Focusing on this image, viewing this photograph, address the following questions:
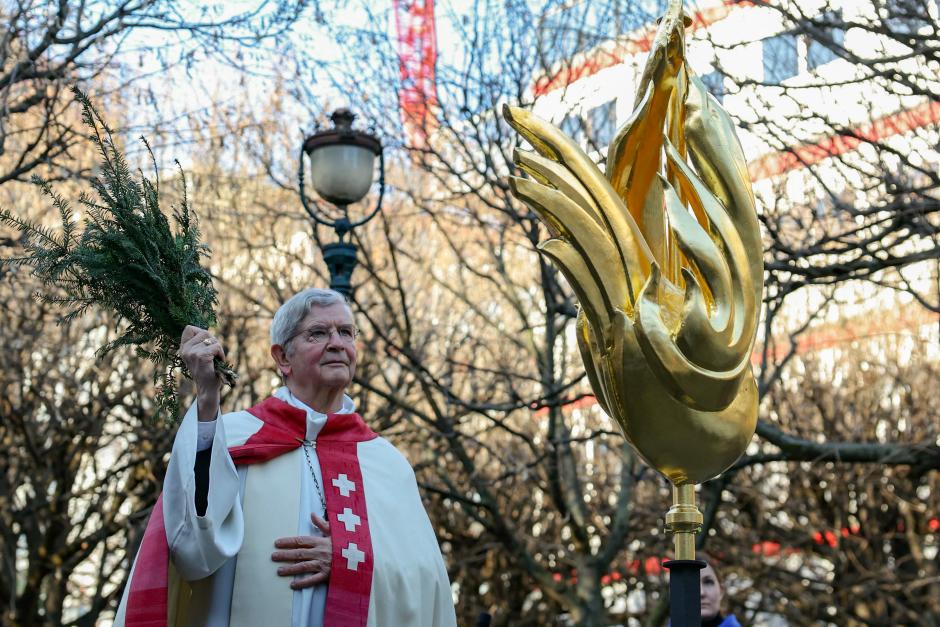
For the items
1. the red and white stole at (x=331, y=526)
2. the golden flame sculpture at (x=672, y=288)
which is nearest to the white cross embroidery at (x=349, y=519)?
the red and white stole at (x=331, y=526)

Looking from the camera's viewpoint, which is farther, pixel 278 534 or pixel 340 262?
pixel 340 262

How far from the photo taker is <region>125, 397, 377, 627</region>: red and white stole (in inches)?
162

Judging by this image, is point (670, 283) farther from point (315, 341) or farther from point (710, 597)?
point (710, 597)

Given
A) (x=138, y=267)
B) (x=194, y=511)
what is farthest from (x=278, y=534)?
(x=138, y=267)

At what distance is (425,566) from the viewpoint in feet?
14.9

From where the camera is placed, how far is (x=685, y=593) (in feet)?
10.7

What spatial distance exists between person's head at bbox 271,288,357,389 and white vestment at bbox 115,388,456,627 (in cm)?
11

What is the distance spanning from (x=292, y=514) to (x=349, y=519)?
18 cm

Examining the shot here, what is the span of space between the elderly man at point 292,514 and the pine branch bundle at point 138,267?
0.23 m

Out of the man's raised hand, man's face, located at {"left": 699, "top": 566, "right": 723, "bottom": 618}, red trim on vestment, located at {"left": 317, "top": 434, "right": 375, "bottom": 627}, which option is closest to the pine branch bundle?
the man's raised hand

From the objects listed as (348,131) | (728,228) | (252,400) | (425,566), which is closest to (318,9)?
(348,131)

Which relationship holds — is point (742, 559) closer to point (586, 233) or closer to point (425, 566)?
point (425, 566)

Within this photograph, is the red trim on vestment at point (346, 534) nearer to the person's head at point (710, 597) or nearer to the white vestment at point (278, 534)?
the white vestment at point (278, 534)

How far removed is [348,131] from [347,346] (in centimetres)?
481
